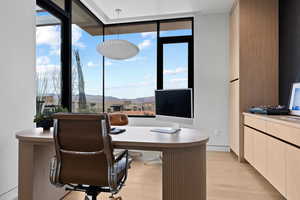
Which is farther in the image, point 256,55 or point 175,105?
point 256,55

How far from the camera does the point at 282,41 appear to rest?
330 cm

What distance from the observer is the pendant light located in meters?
2.78

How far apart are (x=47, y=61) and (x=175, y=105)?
7.16 ft

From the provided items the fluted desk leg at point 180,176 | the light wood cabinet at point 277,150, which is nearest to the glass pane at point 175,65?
the light wood cabinet at point 277,150

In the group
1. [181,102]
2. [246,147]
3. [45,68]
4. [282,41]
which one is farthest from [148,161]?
[282,41]

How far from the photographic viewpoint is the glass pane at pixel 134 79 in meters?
4.92

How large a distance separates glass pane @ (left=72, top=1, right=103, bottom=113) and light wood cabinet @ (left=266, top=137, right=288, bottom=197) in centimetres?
Answer: 294

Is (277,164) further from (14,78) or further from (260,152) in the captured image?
(14,78)

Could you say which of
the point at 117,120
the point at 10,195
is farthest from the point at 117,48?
the point at 10,195

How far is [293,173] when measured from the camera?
1869mm

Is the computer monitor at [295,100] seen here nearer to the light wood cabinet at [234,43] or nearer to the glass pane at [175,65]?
the light wood cabinet at [234,43]

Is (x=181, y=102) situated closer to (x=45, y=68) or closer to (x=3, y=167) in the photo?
(x=3, y=167)

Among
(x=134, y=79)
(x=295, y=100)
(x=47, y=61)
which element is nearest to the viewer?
(x=295, y=100)

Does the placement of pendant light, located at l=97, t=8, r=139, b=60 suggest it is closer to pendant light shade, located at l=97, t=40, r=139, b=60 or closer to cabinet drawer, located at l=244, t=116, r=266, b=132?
A: pendant light shade, located at l=97, t=40, r=139, b=60
